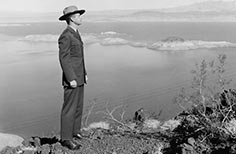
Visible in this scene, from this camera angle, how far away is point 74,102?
3.75 m

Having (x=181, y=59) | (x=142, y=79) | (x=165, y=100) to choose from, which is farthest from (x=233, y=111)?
(x=181, y=59)

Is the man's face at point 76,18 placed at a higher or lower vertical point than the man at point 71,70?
higher

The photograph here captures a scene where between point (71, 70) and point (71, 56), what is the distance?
0.17 m

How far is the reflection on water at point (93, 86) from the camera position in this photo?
1007 cm

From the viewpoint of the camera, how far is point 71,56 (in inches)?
144

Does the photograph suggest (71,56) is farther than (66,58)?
Yes

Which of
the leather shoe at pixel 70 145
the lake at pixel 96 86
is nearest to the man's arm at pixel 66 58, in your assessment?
the leather shoe at pixel 70 145

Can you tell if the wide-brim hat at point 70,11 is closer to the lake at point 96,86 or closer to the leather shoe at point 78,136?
the leather shoe at point 78,136

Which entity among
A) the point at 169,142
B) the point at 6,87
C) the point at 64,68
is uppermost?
the point at 64,68

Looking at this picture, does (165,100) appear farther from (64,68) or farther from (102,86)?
(64,68)

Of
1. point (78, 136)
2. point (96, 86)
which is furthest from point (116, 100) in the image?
point (78, 136)

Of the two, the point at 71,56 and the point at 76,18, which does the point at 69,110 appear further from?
the point at 76,18

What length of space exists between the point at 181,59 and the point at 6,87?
1092cm

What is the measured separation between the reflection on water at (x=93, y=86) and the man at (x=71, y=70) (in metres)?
5.02
